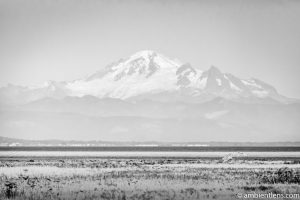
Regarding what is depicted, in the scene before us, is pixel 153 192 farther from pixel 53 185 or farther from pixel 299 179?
pixel 299 179

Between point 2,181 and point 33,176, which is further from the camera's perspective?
point 33,176

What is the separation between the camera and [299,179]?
172 feet

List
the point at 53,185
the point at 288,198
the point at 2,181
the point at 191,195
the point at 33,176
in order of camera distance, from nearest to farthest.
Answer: the point at 288,198 < the point at 191,195 < the point at 53,185 < the point at 2,181 < the point at 33,176

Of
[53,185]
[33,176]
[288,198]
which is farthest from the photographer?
[33,176]

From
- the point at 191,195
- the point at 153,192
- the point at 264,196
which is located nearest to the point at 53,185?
the point at 153,192

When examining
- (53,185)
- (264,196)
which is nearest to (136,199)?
(264,196)

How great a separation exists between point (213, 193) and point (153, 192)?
4056mm

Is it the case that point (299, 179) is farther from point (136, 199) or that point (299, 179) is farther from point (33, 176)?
point (33, 176)

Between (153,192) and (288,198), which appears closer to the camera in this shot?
(288,198)

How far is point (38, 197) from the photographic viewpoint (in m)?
41.7

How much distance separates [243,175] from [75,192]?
2076 centimetres

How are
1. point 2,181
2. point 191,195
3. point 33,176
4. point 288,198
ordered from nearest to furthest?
point 288,198 < point 191,195 < point 2,181 < point 33,176

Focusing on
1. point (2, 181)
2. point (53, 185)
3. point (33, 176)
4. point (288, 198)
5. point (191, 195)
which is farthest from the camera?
point (33, 176)

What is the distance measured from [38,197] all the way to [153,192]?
26.0 ft
